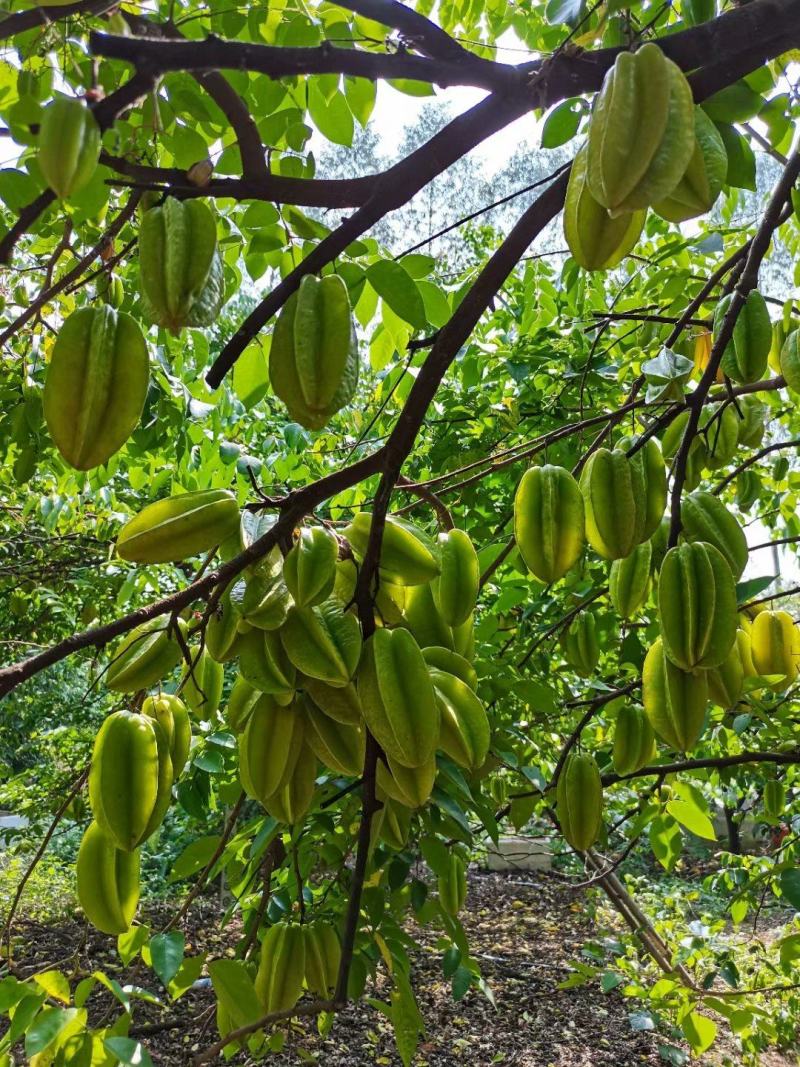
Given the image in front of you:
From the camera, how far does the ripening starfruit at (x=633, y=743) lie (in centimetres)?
186

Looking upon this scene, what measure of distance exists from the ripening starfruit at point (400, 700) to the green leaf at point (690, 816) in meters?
1.32

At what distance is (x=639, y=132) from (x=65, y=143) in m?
0.51

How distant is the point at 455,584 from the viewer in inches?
48.6

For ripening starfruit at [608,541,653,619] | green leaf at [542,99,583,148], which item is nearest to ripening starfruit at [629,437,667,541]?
ripening starfruit at [608,541,653,619]

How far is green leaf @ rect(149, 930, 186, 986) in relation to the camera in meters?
1.34

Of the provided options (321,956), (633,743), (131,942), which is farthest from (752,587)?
(131,942)

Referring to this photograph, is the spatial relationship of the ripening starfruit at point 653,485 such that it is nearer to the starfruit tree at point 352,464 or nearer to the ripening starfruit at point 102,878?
the starfruit tree at point 352,464

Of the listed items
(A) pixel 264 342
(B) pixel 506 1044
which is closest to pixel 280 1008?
(A) pixel 264 342

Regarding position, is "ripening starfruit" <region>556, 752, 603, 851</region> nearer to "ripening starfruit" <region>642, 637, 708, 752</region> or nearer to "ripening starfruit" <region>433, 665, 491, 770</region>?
"ripening starfruit" <region>642, 637, 708, 752</region>

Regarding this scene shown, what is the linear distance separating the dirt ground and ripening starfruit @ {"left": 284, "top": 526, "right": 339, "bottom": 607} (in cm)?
285

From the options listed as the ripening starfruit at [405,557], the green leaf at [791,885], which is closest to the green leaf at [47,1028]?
the ripening starfruit at [405,557]

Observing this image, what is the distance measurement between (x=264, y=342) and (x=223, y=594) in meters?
0.55

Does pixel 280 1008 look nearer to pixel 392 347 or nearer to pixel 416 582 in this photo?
pixel 416 582

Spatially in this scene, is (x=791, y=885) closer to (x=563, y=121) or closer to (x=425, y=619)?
(x=425, y=619)
